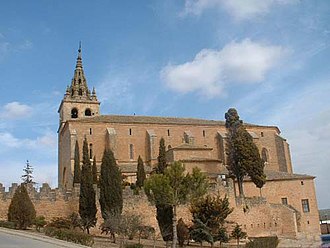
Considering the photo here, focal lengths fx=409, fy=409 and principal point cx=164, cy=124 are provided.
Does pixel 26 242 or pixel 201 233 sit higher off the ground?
pixel 26 242

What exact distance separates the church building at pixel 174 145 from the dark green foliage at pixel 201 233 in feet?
32.5

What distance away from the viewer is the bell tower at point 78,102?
53875mm

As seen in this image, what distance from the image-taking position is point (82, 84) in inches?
2253

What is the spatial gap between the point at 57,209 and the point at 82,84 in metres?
32.4

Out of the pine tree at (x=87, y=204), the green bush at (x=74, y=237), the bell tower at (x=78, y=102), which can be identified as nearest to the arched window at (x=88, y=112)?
the bell tower at (x=78, y=102)

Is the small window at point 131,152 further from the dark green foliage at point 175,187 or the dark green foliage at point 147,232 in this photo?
the dark green foliage at point 175,187

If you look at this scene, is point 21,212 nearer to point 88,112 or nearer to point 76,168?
point 76,168

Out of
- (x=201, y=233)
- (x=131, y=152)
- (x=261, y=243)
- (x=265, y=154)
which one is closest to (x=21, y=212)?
(x=201, y=233)

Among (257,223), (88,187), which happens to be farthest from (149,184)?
(257,223)

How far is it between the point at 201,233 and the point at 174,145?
84.9 ft

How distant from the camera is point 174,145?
1967 inches

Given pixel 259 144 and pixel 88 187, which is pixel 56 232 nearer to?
pixel 88 187

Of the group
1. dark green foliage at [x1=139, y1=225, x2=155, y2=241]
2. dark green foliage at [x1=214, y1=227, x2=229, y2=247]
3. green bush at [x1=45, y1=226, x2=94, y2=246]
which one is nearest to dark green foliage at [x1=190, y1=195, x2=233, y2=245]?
dark green foliage at [x1=214, y1=227, x2=229, y2=247]

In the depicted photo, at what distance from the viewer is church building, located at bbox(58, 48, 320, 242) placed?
40.3 metres
